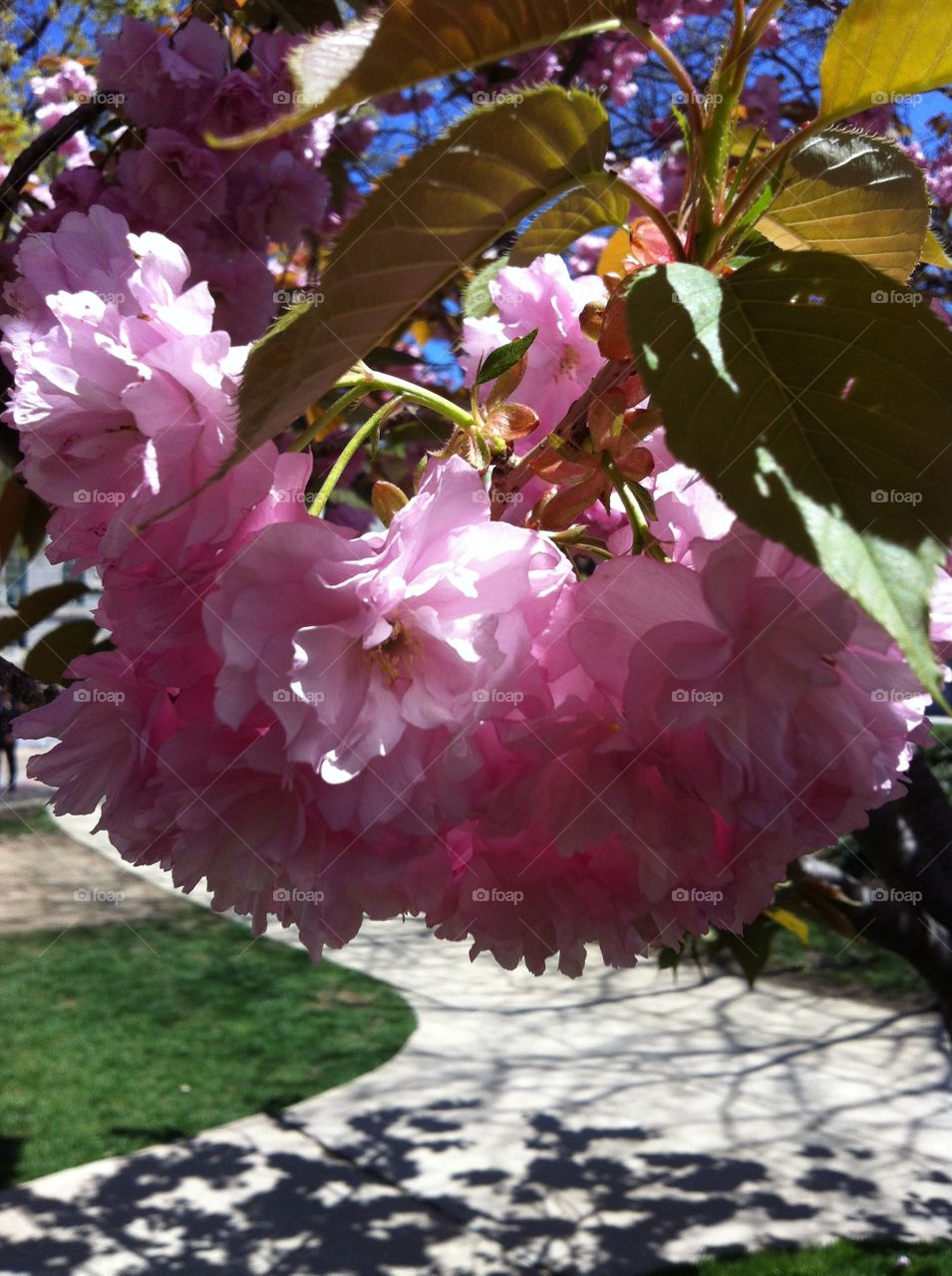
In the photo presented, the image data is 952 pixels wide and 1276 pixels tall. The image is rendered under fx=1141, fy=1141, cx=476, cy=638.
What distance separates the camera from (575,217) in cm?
77

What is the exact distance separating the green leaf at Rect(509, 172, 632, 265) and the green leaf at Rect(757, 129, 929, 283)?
91mm

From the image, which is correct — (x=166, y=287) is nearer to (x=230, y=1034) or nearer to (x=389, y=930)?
(x=230, y=1034)

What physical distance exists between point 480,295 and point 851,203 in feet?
1.04

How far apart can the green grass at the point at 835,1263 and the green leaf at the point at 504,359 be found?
156 inches

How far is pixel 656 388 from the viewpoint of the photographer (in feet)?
1.69

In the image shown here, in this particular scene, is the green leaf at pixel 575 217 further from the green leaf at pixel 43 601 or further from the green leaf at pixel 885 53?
the green leaf at pixel 43 601

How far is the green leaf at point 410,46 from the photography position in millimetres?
469

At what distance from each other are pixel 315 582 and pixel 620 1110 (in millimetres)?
5343

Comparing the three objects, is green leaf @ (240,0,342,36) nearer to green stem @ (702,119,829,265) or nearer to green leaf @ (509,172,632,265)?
green leaf @ (509,172,632,265)

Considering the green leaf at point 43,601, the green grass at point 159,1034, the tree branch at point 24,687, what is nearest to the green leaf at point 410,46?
the tree branch at point 24,687

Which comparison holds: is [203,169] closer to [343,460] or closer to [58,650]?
[58,650]

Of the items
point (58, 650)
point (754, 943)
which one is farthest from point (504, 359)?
point (754, 943)

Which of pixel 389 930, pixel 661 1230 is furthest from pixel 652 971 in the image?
pixel 661 1230

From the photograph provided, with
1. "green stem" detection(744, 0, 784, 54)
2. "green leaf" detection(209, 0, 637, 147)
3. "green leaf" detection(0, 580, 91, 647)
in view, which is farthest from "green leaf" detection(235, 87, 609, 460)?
"green leaf" detection(0, 580, 91, 647)
